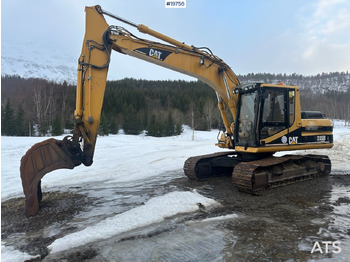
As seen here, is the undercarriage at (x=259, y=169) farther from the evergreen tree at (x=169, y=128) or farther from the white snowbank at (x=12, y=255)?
the evergreen tree at (x=169, y=128)

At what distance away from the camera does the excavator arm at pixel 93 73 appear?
17.0 feet

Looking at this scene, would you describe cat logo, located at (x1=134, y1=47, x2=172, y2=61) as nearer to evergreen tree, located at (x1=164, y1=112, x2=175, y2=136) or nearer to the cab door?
the cab door

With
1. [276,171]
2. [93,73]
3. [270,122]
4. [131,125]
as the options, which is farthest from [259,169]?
[131,125]

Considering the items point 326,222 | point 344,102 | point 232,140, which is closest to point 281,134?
point 232,140

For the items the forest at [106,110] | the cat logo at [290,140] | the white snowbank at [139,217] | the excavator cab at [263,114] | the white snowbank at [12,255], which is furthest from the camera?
the forest at [106,110]

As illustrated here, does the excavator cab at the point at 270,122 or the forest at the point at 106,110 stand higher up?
the forest at the point at 106,110

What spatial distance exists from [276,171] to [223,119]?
2324 mm

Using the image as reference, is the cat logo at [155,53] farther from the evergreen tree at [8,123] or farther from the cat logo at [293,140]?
the evergreen tree at [8,123]

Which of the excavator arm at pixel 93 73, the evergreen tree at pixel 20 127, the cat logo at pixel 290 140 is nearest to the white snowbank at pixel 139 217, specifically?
the excavator arm at pixel 93 73

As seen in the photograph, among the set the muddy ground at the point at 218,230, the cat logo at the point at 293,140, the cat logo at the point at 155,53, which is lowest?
the muddy ground at the point at 218,230

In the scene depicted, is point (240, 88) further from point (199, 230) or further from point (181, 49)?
point (199, 230)

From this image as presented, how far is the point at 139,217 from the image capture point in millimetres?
4879

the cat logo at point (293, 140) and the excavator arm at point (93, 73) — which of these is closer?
the excavator arm at point (93, 73)

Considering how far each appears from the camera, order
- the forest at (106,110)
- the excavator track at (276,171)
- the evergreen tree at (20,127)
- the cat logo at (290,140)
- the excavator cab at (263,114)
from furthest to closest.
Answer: the forest at (106,110)
the evergreen tree at (20,127)
the cat logo at (290,140)
the excavator cab at (263,114)
the excavator track at (276,171)
